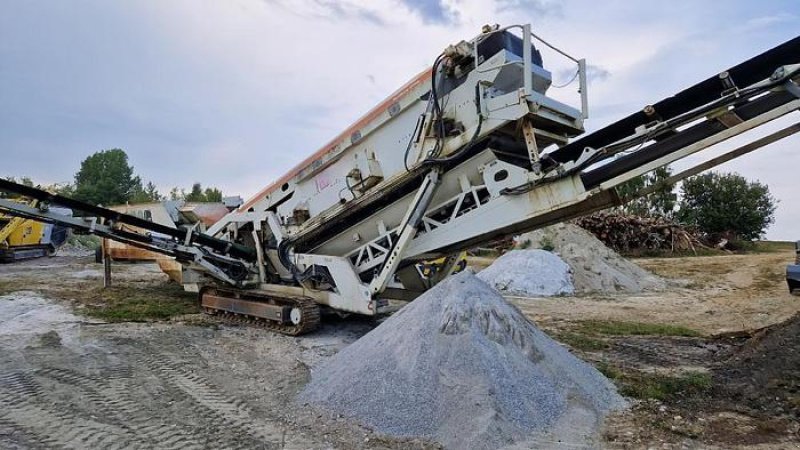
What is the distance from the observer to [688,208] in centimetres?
2655

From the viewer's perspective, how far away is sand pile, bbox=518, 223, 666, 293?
12.2 metres

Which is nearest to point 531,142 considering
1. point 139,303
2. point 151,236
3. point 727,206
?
point 151,236

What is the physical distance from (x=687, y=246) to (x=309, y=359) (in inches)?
759

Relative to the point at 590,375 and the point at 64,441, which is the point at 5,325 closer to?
the point at 64,441

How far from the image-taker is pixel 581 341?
6141mm

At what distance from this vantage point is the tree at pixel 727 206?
25.5 m

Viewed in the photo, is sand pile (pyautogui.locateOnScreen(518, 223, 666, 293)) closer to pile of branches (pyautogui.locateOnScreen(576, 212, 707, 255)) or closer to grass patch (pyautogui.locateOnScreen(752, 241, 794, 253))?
pile of branches (pyautogui.locateOnScreen(576, 212, 707, 255))

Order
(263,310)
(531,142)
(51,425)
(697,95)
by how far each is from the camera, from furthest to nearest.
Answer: (263,310) < (531,142) < (697,95) < (51,425)

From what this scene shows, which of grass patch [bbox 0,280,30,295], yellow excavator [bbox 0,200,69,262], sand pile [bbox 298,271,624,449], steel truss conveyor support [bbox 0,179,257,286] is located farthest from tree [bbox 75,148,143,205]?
sand pile [bbox 298,271,624,449]

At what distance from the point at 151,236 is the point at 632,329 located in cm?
668

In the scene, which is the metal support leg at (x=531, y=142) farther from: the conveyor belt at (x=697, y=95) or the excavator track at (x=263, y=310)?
the excavator track at (x=263, y=310)

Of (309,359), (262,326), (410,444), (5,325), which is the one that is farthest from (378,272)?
(5,325)

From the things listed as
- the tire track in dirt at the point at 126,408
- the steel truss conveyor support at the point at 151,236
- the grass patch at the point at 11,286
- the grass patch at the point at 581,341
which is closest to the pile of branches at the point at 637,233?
the grass patch at the point at 581,341

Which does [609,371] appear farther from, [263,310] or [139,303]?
[139,303]
